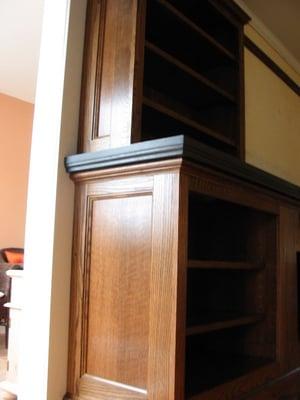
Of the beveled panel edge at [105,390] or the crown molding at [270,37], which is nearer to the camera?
the beveled panel edge at [105,390]

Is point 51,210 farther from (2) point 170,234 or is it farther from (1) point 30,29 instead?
(1) point 30,29

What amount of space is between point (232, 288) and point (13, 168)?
3.60 meters

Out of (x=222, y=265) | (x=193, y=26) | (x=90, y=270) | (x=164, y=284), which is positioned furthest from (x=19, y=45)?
(x=164, y=284)

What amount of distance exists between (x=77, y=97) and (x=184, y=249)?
0.75 metres

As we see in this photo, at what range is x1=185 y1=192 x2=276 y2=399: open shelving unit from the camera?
1.76 m

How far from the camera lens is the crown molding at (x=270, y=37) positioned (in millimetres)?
2611

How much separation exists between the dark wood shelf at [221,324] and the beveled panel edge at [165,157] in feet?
1.81

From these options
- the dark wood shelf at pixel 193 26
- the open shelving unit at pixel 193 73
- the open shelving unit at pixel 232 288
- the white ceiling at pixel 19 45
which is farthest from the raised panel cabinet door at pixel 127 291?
the white ceiling at pixel 19 45

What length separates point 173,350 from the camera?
1.21 m

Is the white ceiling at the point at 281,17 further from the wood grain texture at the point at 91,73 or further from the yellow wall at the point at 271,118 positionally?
the wood grain texture at the point at 91,73

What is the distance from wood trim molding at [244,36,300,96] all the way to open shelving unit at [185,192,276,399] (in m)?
1.26

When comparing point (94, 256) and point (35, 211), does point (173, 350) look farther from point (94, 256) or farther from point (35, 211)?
point (35, 211)

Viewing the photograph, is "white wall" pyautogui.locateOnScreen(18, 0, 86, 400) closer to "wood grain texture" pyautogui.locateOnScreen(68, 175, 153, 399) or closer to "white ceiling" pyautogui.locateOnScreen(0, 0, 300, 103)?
"wood grain texture" pyautogui.locateOnScreen(68, 175, 153, 399)

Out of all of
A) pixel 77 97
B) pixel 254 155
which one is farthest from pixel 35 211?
pixel 254 155
